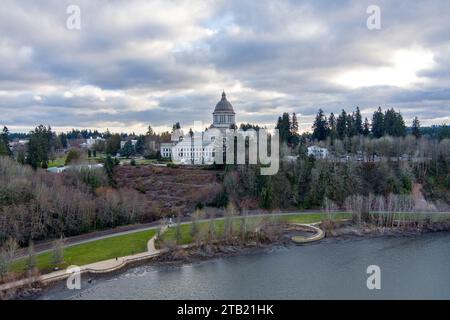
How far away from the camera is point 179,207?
41.0 metres

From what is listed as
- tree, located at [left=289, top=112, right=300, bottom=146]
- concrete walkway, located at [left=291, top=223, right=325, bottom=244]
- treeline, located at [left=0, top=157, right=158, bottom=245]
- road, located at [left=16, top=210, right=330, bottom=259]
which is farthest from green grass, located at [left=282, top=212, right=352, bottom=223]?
tree, located at [left=289, top=112, right=300, bottom=146]

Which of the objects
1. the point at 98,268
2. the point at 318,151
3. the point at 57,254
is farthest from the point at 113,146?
the point at 98,268

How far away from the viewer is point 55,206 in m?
31.5

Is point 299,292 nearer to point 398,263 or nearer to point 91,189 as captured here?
point 398,263

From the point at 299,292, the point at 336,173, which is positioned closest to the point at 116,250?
the point at 299,292

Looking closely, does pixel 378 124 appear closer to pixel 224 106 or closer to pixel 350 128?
pixel 350 128

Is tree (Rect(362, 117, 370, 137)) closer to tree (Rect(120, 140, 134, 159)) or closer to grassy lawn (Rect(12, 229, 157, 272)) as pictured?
Answer: tree (Rect(120, 140, 134, 159))

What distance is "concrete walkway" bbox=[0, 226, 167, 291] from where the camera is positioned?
71.4 ft

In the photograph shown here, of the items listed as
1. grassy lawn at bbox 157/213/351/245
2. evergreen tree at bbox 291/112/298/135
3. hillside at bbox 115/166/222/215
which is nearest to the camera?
grassy lawn at bbox 157/213/351/245

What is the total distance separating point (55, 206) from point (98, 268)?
30.5ft

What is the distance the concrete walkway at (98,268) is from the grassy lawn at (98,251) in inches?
24.8

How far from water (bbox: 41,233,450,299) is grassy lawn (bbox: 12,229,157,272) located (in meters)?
2.53
